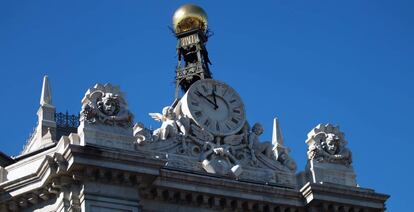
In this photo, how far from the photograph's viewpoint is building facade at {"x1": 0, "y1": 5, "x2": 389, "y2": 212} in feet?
139

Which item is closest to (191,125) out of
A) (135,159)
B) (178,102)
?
(178,102)

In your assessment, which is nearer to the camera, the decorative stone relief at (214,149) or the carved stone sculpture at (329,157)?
the decorative stone relief at (214,149)

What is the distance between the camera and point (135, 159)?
42.7 m

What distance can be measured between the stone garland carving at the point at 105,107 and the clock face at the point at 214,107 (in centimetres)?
361

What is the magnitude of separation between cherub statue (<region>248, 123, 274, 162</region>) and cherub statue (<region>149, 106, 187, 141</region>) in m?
2.84

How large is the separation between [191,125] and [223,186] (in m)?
3.10

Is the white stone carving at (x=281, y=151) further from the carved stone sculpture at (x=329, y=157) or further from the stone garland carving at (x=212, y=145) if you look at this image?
the carved stone sculpture at (x=329, y=157)

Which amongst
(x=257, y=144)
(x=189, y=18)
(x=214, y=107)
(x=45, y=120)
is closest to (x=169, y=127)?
(x=214, y=107)

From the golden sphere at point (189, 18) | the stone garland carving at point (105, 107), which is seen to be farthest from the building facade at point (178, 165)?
the golden sphere at point (189, 18)

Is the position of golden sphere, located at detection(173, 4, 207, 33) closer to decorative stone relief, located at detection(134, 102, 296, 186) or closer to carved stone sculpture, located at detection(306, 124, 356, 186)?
decorative stone relief, located at detection(134, 102, 296, 186)

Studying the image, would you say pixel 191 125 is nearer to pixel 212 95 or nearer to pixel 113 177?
pixel 212 95

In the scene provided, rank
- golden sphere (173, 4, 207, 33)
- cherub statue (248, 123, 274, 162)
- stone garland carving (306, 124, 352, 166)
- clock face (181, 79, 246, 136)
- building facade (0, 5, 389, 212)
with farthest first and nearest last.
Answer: golden sphere (173, 4, 207, 33), stone garland carving (306, 124, 352, 166), cherub statue (248, 123, 274, 162), clock face (181, 79, 246, 136), building facade (0, 5, 389, 212)

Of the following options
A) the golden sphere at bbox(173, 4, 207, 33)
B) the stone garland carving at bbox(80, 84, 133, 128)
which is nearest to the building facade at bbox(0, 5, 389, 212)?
the stone garland carving at bbox(80, 84, 133, 128)

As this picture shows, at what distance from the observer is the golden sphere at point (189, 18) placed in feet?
189
